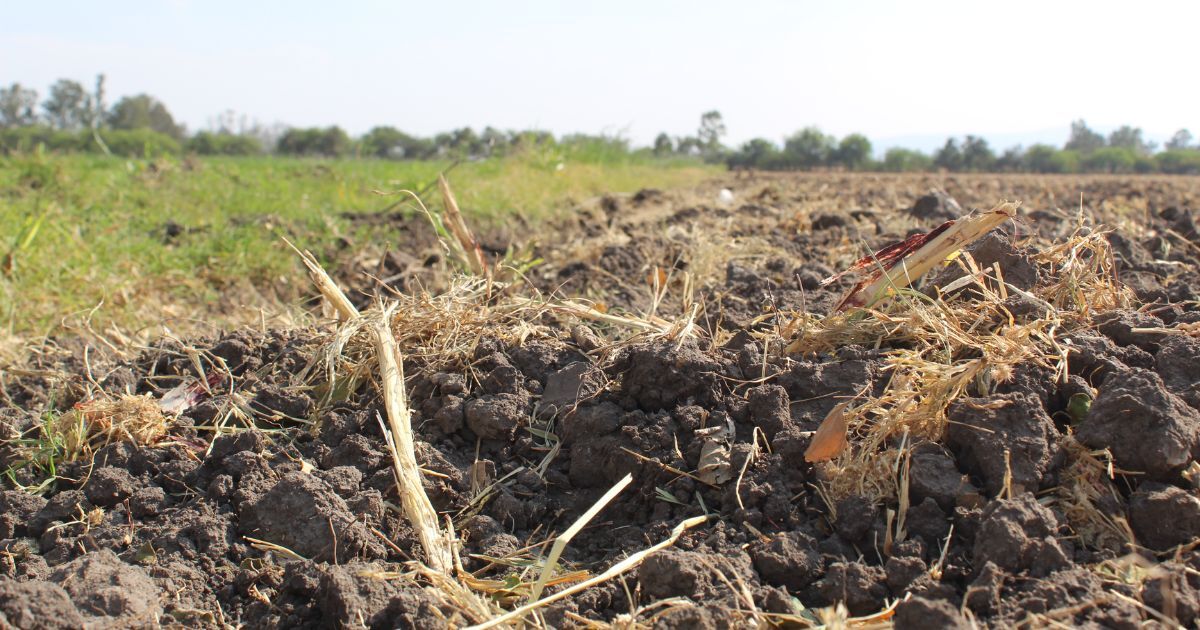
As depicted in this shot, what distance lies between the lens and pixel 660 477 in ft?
7.17

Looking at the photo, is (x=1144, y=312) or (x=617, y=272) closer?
(x=1144, y=312)

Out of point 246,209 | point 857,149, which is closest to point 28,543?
point 246,209

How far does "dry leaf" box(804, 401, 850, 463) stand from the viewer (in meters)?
2.03

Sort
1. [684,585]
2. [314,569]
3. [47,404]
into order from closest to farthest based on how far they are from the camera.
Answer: [684,585] → [314,569] → [47,404]

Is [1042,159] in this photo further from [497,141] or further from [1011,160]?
[497,141]

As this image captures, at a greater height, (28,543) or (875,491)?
(875,491)

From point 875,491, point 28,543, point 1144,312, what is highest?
point 1144,312

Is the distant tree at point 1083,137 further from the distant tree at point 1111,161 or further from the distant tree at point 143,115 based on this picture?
the distant tree at point 143,115

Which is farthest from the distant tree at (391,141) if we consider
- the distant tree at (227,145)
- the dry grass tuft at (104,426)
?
the dry grass tuft at (104,426)

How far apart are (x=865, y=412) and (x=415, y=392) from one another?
51.4 inches

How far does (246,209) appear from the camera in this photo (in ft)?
23.9

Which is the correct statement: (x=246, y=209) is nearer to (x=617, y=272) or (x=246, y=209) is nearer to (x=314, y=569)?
(x=617, y=272)

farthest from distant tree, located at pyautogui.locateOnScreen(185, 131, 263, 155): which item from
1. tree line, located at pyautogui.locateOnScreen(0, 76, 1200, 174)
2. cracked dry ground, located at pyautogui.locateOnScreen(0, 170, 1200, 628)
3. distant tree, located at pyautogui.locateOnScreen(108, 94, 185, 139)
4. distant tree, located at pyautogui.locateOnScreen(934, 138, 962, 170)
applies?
cracked dry ground, located at pyautogui.locateOnScreen(0, 170, 1200, 628)

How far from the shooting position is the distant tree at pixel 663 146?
21616mm
